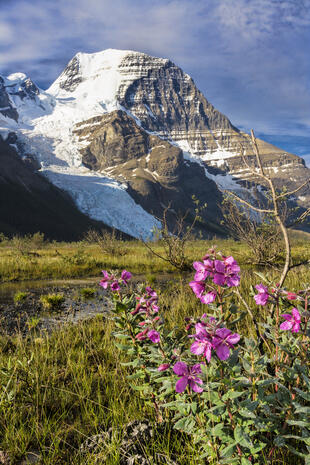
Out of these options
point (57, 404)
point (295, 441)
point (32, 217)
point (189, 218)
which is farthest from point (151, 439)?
point (189, 218)

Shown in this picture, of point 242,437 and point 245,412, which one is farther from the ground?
point 245,412

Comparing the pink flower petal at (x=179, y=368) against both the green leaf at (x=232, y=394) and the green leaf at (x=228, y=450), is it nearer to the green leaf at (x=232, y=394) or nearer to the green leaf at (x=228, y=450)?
the green leaf at (x=232, y=394)

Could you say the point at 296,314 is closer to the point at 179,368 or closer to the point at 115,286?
the point at 179,368

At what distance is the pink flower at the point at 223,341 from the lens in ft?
3.86

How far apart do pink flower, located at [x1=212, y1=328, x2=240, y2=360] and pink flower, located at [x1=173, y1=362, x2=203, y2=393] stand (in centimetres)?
19

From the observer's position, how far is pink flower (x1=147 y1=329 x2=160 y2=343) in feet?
5.59

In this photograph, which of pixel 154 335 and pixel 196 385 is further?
pixel 154 335

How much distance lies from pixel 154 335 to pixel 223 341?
0.61 m

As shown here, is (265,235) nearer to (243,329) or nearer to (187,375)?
(243,329)

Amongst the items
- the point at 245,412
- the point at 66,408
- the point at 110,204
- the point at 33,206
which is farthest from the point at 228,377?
→ the point at 33,206

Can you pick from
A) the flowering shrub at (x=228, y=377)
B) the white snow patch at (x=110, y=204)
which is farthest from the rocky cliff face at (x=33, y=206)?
the flowering shrub at (x=228, y=377)

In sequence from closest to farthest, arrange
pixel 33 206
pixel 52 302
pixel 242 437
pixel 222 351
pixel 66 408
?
pixel 222 351, pixel 242 437, pixel 66 408, pixel 52 302, pixel 33 206

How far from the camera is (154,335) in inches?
67.9

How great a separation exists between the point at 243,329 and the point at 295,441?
8.22ft
